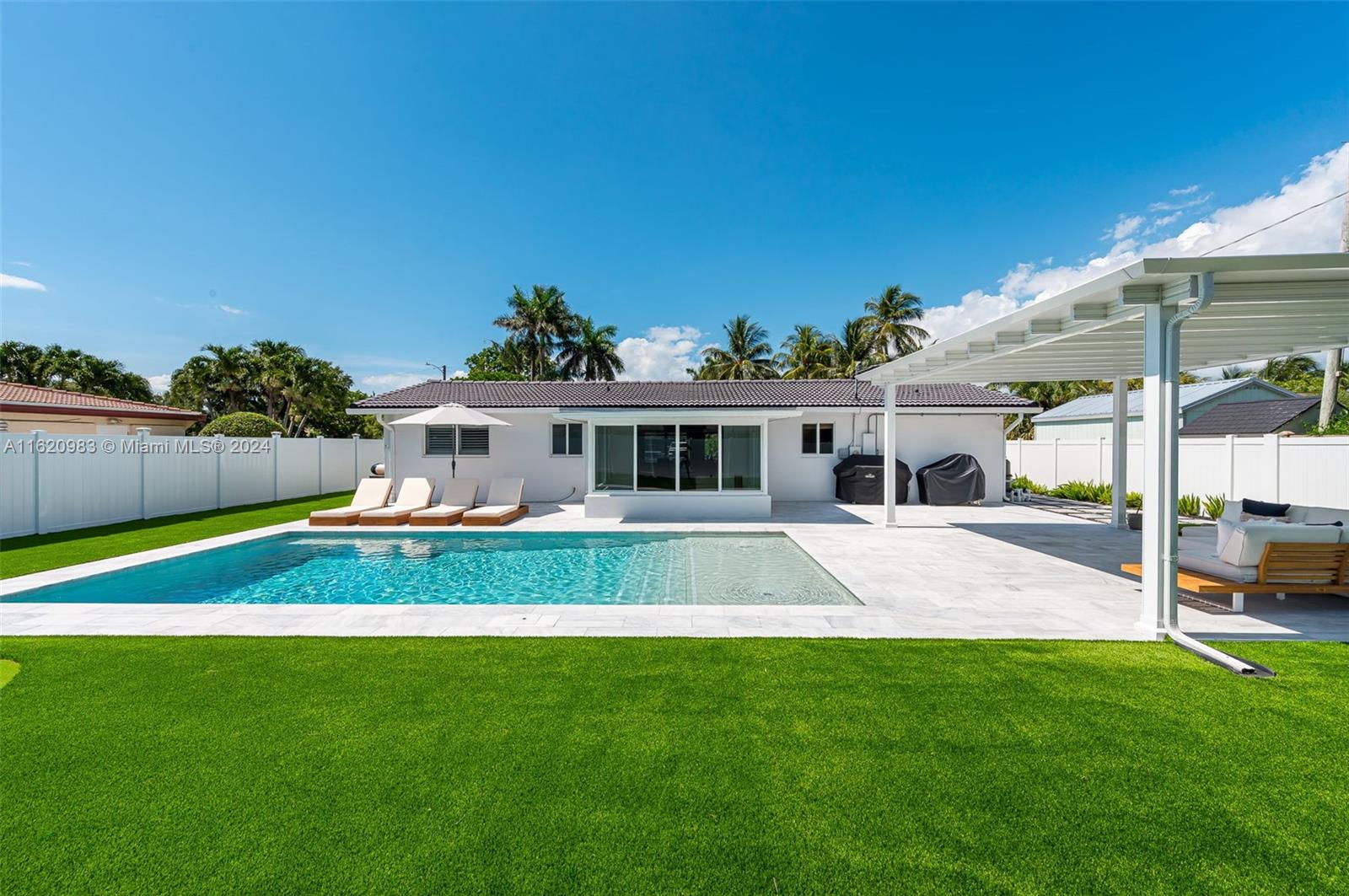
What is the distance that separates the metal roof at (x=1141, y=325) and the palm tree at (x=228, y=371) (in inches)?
1438

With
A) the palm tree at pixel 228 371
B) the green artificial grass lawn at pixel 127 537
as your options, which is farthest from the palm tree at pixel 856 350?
the palm tree at pixel 228 371

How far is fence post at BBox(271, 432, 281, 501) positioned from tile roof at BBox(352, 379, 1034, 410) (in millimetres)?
3055

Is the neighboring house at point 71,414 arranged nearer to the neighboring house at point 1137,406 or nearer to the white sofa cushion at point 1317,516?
the white sofa cushion at point 1317,516

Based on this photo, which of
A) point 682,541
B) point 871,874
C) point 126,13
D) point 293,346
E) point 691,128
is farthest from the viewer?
point 293,346

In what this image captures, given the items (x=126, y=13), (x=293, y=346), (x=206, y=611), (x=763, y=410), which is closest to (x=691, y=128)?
(x=763, y=410)

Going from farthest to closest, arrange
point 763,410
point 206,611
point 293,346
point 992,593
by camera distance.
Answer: point 293,346, point 763,410, point 992,593, point 206,611

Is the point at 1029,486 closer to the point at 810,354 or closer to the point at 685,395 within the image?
the point at 685,395

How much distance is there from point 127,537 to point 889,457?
15962mm

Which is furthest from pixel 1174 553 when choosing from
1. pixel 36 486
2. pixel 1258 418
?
pixel 1258 418

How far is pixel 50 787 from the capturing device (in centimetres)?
292

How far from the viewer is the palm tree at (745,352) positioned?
39.6 metres

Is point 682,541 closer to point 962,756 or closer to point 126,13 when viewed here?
point 962,756

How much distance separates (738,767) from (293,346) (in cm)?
3932

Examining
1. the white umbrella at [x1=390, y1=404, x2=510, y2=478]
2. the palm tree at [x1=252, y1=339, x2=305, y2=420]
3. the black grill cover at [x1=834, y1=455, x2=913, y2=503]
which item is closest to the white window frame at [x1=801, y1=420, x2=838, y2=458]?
the black grill cover at [x1=834, y1=455, x2=913, y2=503]
